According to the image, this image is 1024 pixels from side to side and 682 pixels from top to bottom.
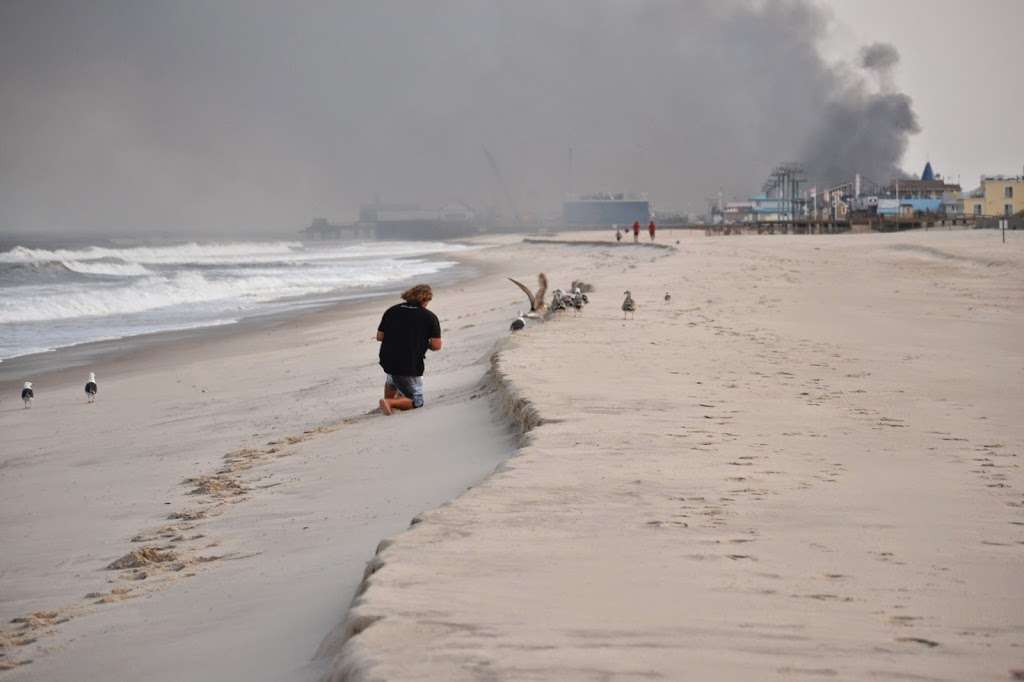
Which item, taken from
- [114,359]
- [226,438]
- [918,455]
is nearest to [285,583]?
[918,455]

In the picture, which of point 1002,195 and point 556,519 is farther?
point 1002,195

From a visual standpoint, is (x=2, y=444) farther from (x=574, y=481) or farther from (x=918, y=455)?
(x=918, y=455)

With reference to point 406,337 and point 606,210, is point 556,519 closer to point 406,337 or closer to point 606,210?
point 406,337

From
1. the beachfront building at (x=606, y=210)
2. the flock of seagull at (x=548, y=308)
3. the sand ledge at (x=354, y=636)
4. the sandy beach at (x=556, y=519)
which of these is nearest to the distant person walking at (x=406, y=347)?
the sandy beach at (x=556, y=519)

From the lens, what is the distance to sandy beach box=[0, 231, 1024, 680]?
3656 millimetres

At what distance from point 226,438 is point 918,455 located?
6.06 meters

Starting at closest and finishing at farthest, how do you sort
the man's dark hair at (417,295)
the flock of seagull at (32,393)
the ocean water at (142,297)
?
the man's dark hair at (417,295), the flock of seagull at (32,393), the ocean water at (142,297)

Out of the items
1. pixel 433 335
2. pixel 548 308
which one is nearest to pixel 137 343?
pixel 548 308

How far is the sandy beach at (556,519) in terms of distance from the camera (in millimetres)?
3656

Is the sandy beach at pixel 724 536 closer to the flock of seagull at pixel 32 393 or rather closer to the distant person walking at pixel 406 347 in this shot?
the distant person walking at pixel 406 347

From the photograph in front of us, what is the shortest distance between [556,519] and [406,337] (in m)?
5.56

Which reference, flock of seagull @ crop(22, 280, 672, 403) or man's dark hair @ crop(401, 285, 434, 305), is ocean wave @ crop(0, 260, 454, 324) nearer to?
flock of seagull @ crop(22, 280, 672, 403)

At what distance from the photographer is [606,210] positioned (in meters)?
170

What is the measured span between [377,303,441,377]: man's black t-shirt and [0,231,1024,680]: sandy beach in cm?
62
